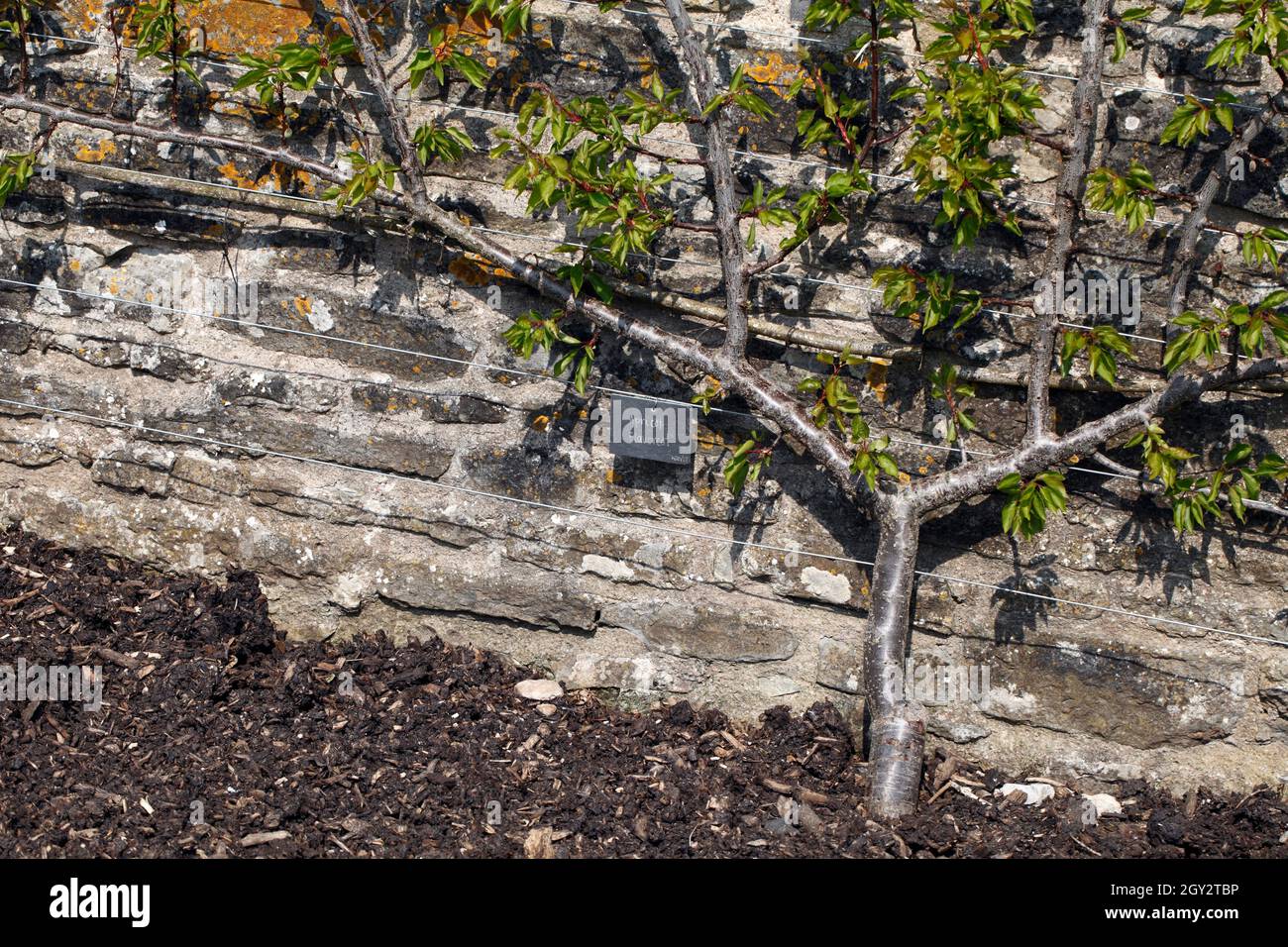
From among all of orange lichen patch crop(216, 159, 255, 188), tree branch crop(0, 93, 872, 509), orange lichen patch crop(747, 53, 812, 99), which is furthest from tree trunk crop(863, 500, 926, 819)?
orange lichen patch crop(216, 159, 255, 188)

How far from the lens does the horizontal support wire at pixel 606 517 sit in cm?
293

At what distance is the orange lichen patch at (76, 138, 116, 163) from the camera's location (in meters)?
3.10

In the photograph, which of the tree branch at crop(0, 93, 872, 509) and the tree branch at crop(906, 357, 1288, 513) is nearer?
the tree branch at crop(906, 357, 1288, 513)

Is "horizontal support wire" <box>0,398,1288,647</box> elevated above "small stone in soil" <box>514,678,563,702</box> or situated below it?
above

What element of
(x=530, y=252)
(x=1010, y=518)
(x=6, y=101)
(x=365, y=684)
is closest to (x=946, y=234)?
(x=1010, y=518)

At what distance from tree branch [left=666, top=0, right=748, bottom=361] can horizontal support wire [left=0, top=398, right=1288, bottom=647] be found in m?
0.52

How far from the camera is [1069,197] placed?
2.74m

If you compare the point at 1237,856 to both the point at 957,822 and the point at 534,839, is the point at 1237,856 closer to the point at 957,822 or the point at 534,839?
the point at 957,822

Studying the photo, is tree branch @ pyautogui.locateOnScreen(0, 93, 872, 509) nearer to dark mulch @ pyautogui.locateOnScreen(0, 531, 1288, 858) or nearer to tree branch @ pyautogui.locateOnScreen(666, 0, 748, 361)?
tree branch @ pyautogui.locateOnScreen(666, 0, 748, 361)

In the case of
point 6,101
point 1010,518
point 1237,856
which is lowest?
point 1237,856

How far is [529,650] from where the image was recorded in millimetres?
3199

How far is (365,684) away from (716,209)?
1.53 meters

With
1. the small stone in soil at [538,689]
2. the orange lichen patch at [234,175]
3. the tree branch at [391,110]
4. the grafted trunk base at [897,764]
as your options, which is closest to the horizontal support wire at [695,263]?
the orange lichen patch at [234,175]

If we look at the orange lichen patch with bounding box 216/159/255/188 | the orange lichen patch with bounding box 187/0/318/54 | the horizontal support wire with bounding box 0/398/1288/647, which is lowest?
the horizontal support wire with bounding box 0/398/1288/647
